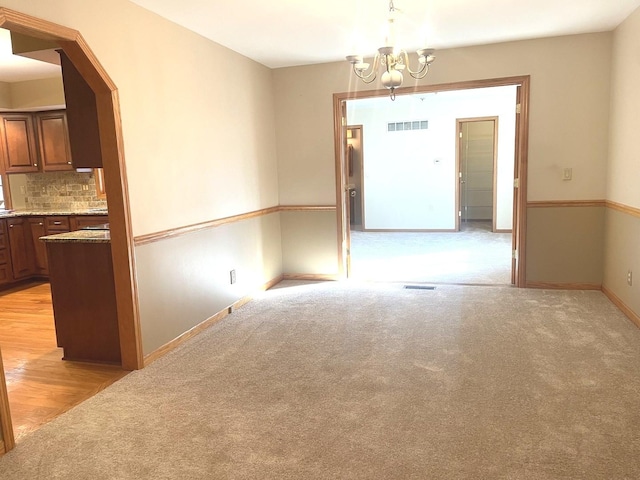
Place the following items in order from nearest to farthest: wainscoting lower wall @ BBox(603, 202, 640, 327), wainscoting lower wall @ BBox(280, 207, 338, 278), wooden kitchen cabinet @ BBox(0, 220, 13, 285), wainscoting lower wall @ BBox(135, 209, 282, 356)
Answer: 1. wainscoting lower wall @ BBox(135, 209, 282, 356)
2. wainscoting lower wall @ BBox(603, 202, 640, 327)
3. wainscoting lower wall @ BBox(280, 207, 338, 278)
4. wooden kitchen cabinet @ BBox(0, 220, 13, 285)

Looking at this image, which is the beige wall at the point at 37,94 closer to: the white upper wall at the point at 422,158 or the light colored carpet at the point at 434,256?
the light colored carpet at the point at 434,256

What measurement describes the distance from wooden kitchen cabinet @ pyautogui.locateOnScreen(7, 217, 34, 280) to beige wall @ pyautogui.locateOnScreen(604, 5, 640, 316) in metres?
6.41

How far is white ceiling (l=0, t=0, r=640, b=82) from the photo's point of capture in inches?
131

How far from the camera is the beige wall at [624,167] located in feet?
11.9

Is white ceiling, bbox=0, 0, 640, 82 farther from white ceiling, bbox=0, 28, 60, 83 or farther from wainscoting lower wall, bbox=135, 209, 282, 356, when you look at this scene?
wainscoting lower wall, bbox=135, 209, 282, 356

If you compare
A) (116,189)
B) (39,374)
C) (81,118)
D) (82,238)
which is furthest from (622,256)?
(39,374)

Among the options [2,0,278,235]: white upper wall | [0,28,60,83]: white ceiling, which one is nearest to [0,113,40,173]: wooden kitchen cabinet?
[0,28,60,83]: white ceiling

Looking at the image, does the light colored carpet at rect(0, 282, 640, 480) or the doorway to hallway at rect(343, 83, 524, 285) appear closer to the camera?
the light colored carpet at rect(0, 282, 640, 480)

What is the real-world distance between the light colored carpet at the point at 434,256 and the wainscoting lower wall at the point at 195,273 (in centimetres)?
137

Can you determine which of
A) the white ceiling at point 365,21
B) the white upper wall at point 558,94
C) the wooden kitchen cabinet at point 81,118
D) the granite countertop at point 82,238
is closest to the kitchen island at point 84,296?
the granite countertop at point 82,238

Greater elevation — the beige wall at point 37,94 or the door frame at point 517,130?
the beige wall at point 37,94

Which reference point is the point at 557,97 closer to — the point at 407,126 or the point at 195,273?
the point at 195,273

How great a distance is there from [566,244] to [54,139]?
609 centimetres

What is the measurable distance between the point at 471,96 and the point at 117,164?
6765 millimetres
